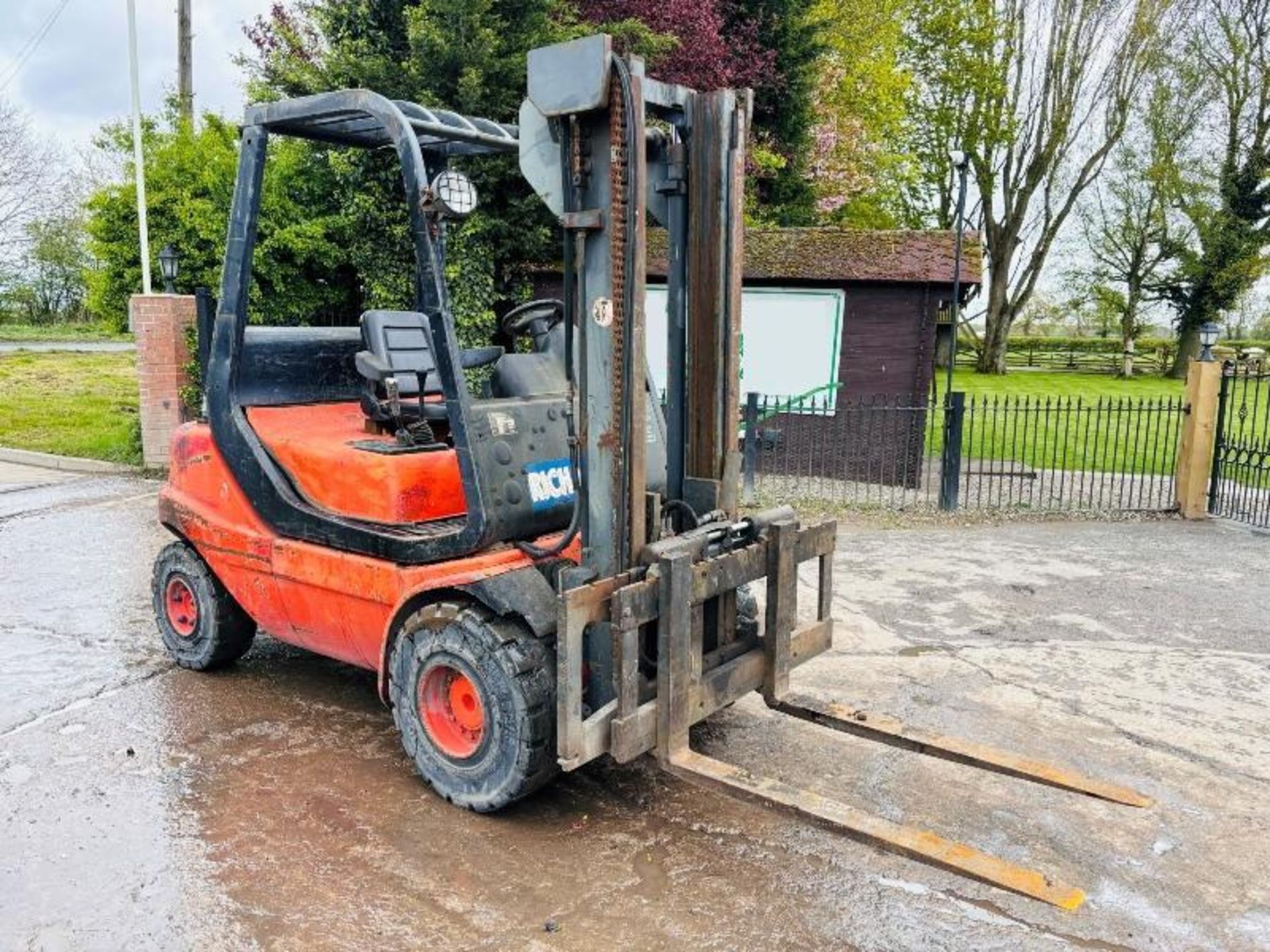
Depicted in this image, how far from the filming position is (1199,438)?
1041 cm

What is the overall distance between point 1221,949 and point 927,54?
94.5ft

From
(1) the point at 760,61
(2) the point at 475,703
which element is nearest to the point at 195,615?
(2) the point at 475,703

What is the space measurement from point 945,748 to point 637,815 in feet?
4.04

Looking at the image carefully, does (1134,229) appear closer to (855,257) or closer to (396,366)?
(855,257)

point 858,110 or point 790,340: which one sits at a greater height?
point 858,110

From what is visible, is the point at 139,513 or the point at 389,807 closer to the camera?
the point at 389,807

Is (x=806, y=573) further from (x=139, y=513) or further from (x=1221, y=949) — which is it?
(x=139, y=513)

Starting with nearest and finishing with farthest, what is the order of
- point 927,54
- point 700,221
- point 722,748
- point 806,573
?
point 700,221 → point 722,748 → point 806,573 → point 927,54

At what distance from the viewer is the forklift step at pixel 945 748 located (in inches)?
146

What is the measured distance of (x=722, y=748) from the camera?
4.75m

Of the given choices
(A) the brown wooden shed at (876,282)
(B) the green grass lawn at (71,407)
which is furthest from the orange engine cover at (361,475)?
(B) the green grass lawn at (71,407)

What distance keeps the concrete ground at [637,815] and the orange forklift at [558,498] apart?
39 cm

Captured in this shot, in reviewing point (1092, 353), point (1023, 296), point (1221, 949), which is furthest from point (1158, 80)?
point (1221, 949)

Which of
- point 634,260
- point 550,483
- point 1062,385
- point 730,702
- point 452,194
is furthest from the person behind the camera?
point 1062,385
